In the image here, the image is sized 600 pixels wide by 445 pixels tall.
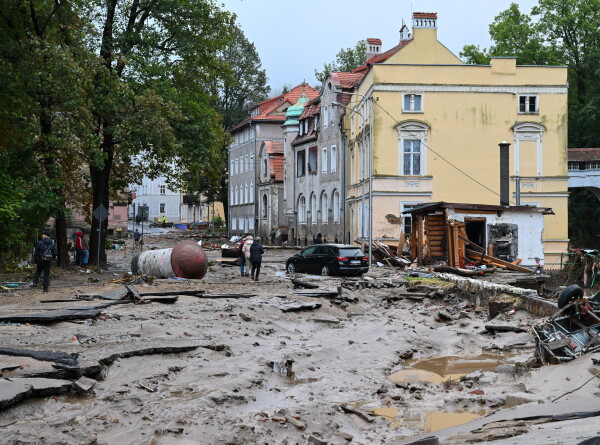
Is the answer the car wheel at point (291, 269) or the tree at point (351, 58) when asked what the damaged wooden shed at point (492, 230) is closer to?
the car wheel at point (291, 269)

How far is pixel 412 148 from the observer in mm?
46219

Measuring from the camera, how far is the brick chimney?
61750 millimetres

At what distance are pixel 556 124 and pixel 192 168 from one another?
23892mm

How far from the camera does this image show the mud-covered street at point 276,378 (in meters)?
8.65

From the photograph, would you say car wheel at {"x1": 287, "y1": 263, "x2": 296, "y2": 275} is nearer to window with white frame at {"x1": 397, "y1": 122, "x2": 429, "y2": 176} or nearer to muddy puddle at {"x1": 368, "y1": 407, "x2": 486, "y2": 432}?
window with white frame at {"x1": 397, "y1": 122, "x2": 429, "y2": 176}

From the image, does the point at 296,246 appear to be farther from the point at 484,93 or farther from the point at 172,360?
the point at 172,360

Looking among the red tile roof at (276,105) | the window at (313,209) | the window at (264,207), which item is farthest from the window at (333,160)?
the red tile roof at (276,105)

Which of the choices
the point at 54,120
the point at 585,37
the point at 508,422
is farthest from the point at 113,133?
the point at 585,37

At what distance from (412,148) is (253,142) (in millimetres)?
A: 33044

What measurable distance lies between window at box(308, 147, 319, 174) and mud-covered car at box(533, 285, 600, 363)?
50.2 meters

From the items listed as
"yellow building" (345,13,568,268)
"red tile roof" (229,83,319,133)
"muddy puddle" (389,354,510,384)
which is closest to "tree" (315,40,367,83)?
"red tile roof" (229,83,319,133)

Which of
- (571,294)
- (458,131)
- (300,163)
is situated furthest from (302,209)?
(571,294)

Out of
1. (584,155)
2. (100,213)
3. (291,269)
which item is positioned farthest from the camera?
(584,155)

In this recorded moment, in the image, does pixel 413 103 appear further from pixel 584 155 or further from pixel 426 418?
pixel 426 418
